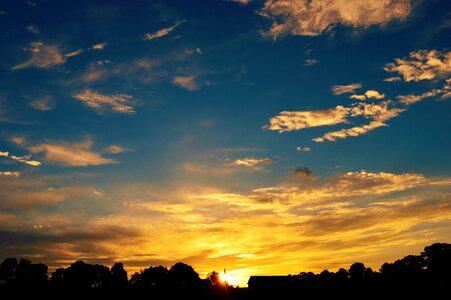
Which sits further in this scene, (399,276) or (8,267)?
(8,267)

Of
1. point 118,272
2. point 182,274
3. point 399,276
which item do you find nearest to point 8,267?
point 118,272

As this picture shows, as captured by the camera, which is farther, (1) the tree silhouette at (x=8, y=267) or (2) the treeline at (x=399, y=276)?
(1) the tree silhouette at (x=8, y=267)

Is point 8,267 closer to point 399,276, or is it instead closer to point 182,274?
point 182,274

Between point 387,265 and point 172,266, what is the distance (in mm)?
65843

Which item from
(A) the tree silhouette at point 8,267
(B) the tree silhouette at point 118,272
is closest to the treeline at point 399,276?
(B) the tree silhouette at point 118,272

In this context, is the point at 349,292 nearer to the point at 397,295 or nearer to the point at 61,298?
the point at 397,295

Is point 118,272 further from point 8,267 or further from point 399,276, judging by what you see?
point 399,276

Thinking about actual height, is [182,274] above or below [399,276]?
above

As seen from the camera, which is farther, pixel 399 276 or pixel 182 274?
pixel 182 274

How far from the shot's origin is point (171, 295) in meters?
43.1

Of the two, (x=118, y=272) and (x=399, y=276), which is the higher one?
(x=118, y=272)

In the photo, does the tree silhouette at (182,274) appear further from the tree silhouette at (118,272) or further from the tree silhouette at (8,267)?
the tree silhouette at (8,267)

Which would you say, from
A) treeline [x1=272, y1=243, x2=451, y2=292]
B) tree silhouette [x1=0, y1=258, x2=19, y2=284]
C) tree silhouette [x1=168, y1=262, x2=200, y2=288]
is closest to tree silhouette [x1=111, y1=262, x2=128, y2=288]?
tree silhouette [x1=168, y1=262, x2=200, y2=288]

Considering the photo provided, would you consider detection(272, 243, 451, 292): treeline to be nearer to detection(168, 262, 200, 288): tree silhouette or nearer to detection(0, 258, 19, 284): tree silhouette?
detection(168, 262, 200, 288): tree silhouette
